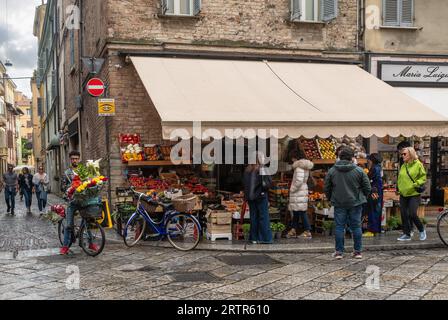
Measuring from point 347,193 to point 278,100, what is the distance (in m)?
2.92

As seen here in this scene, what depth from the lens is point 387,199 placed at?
10633 mm

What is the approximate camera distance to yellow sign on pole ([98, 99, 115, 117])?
10.4 meters

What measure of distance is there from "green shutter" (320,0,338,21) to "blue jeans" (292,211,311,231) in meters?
5.51

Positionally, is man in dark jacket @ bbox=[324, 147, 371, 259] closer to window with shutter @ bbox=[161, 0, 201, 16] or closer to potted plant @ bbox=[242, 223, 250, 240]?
potted plant @ bbox=[242, 223, 250, 240]

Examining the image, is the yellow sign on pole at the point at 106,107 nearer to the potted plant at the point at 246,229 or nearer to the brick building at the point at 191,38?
the brick building at the point at 191,38

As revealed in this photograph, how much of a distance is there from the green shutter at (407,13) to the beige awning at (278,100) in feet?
8.05

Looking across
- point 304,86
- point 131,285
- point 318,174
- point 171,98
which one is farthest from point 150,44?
point 131,285

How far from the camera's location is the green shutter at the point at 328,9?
12.7 meters

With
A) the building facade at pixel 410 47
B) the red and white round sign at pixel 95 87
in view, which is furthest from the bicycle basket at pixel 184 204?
the building facade at pixel 410 47

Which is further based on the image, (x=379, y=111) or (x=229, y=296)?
(x=379, y=111)

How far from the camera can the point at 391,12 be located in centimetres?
1352

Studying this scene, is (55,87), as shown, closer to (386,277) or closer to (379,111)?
(379,111)

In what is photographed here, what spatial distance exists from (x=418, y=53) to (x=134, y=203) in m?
8.48

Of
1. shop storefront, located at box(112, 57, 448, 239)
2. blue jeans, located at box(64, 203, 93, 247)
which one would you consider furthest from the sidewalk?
blue jeans, located at box(64, 203, 93, 247)
